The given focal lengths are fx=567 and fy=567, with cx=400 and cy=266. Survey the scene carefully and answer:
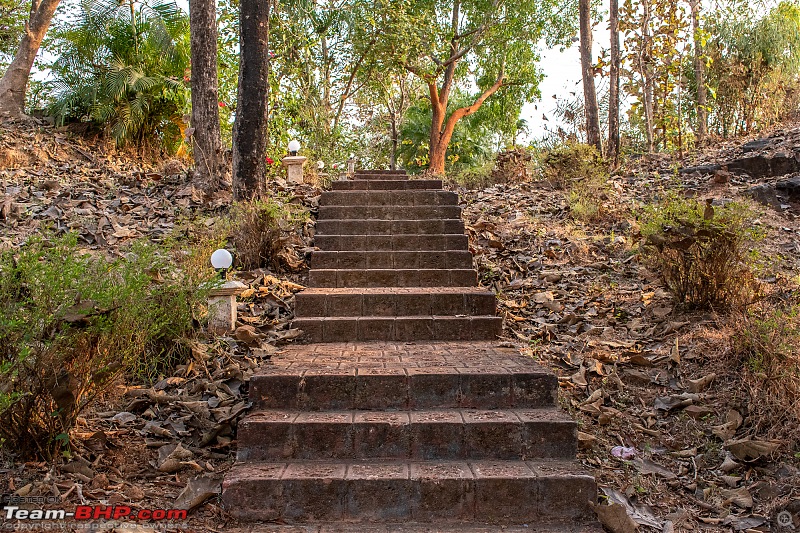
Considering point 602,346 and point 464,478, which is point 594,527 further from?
point 602,346

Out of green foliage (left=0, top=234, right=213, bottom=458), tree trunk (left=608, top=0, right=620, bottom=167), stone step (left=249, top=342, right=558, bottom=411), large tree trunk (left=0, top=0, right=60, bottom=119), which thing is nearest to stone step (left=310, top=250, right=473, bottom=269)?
stone step (left=249, top=342, right=558, bottom=411)

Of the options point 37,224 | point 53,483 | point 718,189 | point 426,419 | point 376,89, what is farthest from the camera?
point 376,89

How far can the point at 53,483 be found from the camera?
2.59m

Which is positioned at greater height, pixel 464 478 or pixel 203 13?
pixel 203 13

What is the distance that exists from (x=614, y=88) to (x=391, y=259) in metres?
6.37

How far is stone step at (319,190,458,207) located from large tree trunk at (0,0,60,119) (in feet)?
20.4

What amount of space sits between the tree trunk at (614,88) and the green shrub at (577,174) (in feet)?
2.48

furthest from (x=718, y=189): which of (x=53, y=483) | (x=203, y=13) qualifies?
(x=53, y=483)

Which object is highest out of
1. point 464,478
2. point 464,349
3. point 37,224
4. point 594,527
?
point 37,224

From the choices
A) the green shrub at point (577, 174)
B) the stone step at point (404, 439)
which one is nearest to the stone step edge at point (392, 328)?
the stone step at point (404, 439)

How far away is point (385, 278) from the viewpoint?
5344 millimetres

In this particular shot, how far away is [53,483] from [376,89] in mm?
13869

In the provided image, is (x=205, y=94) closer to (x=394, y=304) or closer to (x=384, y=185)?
(x=384, y=185)

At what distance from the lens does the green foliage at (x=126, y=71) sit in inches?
350
